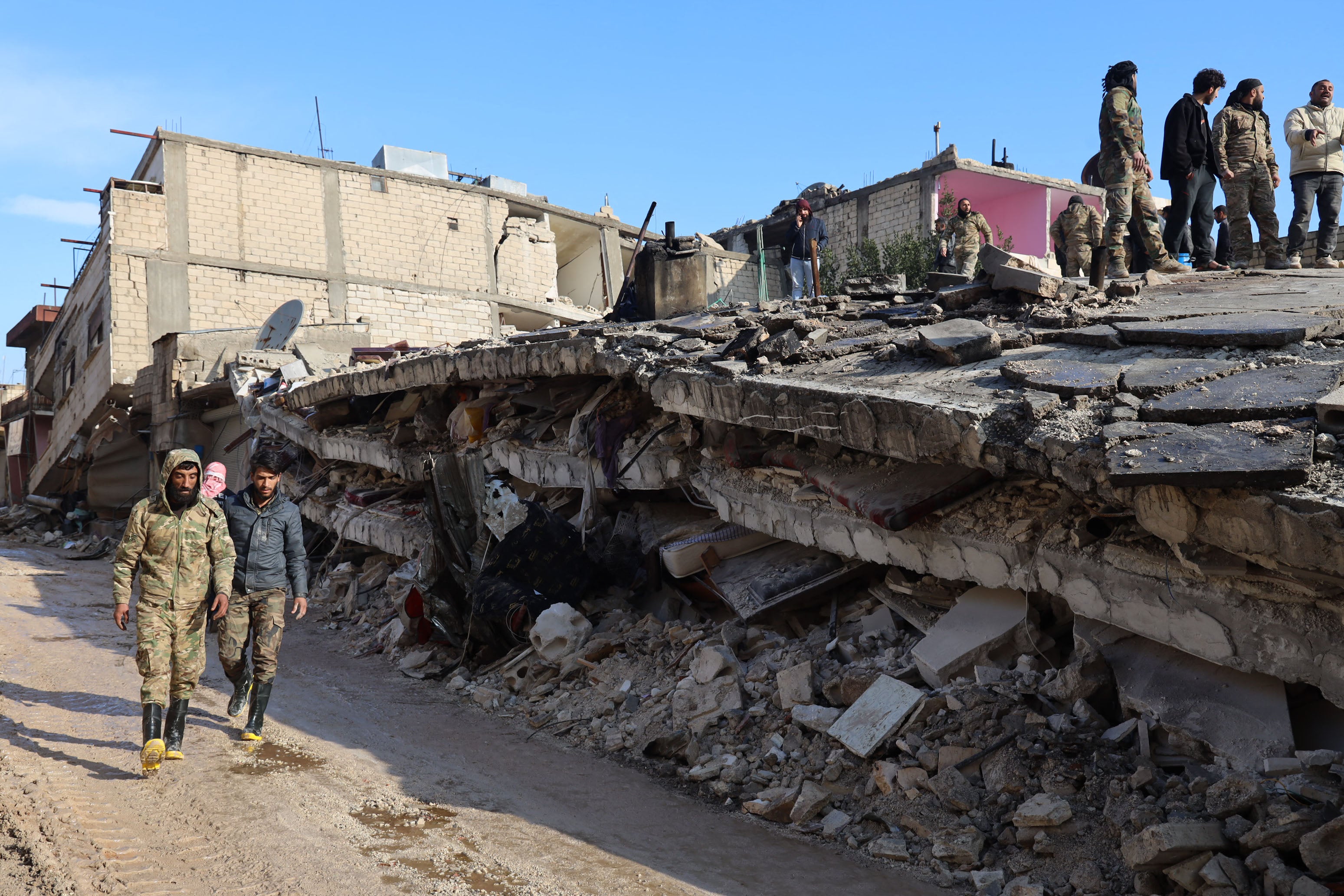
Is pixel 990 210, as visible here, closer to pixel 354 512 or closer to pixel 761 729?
pixel 354 512

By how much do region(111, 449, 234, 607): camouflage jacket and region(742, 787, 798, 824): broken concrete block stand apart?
2.80 m

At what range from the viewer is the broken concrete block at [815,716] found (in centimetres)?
434

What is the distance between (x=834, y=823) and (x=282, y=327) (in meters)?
13.9

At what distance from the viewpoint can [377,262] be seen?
22.7 metres

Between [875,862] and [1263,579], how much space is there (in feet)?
5.48

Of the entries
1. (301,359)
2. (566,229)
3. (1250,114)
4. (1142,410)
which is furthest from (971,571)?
(566,229)

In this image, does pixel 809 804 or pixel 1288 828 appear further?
pixel 809 804

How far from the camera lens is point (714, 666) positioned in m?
5.06

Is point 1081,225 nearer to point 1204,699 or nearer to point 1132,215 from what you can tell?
point 1132,215

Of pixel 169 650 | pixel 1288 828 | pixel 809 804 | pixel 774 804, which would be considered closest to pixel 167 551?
pixel 169 650

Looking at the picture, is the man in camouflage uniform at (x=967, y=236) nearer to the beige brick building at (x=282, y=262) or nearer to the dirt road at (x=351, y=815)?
the dirt road at (x=351, y=815)

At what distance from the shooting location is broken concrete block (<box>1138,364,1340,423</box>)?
130 inches

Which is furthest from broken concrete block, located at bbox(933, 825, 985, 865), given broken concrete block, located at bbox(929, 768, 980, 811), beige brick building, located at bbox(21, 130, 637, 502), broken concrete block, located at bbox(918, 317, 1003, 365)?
beige brick building, located at bbox(21, 130, 637, 502)

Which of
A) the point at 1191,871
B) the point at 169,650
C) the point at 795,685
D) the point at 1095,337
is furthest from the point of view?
the point at 1095,337
